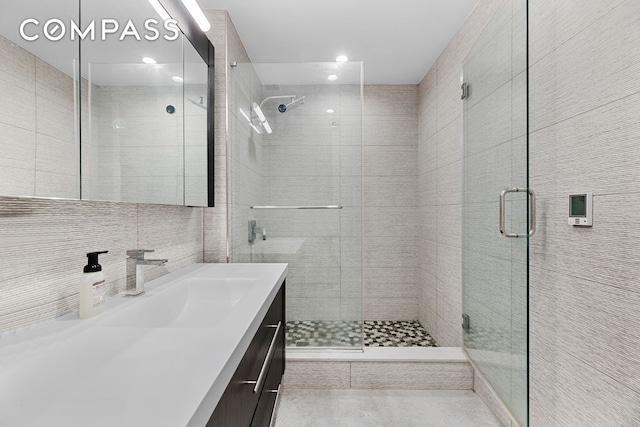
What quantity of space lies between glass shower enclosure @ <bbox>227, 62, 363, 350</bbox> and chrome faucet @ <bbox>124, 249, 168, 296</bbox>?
3.30 feet

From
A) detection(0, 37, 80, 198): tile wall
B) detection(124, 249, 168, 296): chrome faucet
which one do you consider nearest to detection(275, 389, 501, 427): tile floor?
detection(124, 249, 168, 296): chrome faucet

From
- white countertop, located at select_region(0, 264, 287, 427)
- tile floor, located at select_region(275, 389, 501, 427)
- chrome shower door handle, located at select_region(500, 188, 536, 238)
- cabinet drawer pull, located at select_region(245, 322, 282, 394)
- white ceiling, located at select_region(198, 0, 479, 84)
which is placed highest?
white ceiling, located at select_region(198, 0, 479, 84)

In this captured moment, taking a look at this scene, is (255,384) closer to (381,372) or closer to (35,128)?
(35,128)

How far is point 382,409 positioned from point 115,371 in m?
1.82

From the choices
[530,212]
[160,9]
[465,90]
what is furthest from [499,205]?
[160,9]

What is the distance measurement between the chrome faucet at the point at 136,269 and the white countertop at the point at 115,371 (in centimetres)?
23

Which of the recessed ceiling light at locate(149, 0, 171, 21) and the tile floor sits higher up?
the recessed ceiling light at locate(149, 0, 171, 21)

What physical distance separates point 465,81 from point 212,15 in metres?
1.65

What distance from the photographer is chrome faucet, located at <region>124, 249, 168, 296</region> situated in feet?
4.07

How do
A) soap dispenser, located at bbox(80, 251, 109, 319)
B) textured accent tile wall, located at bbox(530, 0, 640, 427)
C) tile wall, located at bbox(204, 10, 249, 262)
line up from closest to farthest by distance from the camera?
soap dispenser, located at bbox(80, 251, 109, 319), textured accent tile wall, located at bbox(530, 0, 640, 427), tile wall, located at bbox(204, 10, 249, 262)

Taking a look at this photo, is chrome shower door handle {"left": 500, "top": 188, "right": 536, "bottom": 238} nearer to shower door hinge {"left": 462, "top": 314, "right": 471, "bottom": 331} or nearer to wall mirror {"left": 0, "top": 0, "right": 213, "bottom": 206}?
shower door hinge {"left": 462, "top": 314, "right": 471, "bottom": 331}

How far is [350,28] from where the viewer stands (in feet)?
7.88

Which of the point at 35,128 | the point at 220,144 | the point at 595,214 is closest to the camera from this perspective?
the point at 35,128

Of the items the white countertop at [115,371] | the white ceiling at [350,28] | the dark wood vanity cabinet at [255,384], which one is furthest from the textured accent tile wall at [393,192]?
the white countertop at [115,371]
